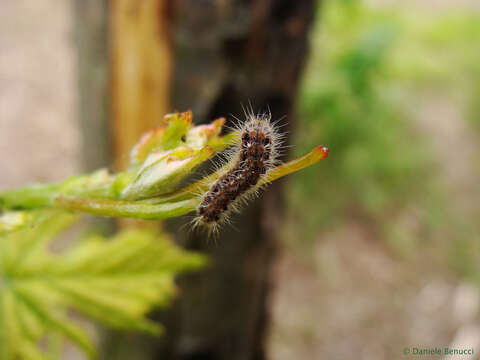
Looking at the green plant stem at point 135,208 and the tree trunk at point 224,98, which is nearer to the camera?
the green plant stem at point 135,208

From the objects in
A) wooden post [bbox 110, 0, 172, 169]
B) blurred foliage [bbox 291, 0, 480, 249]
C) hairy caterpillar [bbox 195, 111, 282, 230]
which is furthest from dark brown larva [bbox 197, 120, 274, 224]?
blurred foliage [bbox 291, 0, 480, 249]

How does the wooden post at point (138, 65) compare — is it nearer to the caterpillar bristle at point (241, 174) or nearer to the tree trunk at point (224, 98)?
the tree trunk at point (224, 98)

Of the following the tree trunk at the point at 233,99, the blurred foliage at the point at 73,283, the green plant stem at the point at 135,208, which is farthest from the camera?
the tree trunk at the point at 233,99

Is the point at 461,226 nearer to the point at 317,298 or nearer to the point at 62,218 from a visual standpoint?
the point at 317,298

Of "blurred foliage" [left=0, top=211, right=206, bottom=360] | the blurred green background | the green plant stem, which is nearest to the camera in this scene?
the green plant stem

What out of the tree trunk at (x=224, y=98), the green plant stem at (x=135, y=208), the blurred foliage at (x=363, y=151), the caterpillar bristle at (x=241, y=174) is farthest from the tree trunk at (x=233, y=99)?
the blurred foliage at (x=363, y=151)

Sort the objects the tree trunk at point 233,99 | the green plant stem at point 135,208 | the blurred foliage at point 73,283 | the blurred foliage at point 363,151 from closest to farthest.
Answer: the green plant stem at point 135,208
the blurred foliage at point 73,283
the tree trunk at point 233,99
the blurred foliage at point 363,151

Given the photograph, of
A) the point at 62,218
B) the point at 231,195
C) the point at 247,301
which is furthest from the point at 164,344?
the point at 231,195

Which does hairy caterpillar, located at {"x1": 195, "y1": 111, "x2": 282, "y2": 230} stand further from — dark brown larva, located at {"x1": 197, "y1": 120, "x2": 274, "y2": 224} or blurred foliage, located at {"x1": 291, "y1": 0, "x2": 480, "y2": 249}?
blurred foliage, located at {"x1": 291, "y1": 0, "x2": 480, "y2": 249}
